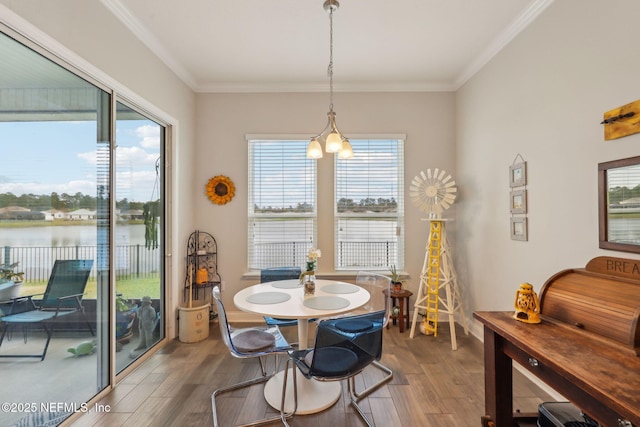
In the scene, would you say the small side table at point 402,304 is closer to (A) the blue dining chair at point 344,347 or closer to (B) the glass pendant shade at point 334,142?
(A) the blue dining chair at point 344,347

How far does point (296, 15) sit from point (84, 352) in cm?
302

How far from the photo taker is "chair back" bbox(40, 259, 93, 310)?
1730 millimetres

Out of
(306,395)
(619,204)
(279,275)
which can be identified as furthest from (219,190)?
(619,204)

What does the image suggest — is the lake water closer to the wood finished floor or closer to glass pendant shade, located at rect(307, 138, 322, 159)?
the wood finished floor

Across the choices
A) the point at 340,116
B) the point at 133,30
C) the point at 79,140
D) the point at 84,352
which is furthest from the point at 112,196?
the point at 340,116

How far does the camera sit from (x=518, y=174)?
8.13 ft

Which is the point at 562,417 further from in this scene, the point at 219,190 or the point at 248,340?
the point at 219,190

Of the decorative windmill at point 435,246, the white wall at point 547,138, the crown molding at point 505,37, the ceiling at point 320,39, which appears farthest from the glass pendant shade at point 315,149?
the crown molding at point 505,37

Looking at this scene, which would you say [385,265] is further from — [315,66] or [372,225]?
[315,66]

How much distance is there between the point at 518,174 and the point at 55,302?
11.7ft

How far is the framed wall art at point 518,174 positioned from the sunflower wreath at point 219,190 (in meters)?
3.03

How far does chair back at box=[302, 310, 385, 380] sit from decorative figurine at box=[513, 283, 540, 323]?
28.4 inches

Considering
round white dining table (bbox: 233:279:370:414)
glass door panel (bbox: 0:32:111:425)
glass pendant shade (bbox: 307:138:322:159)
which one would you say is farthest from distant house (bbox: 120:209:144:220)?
glass pendant shade (bbox: 307:138:322:159)

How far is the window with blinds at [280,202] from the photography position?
365 centimetres
